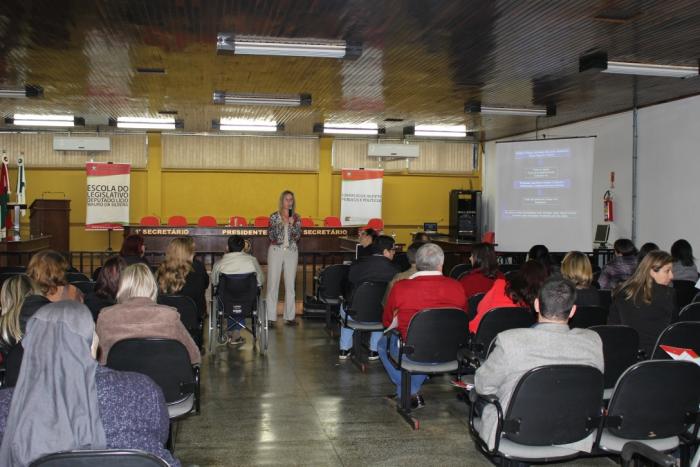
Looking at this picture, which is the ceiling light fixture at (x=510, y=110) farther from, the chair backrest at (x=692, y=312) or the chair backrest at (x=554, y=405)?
the chair backrest at (x=554, y=405)

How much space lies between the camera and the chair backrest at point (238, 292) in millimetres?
6582

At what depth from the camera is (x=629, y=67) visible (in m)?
7.57

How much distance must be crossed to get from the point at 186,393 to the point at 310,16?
3.71 metres

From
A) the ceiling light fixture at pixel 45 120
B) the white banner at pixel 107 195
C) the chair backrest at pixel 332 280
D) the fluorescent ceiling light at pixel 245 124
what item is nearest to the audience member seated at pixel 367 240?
the chair backrest at pixel 332 280

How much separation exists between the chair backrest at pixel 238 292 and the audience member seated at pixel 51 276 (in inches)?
82.6

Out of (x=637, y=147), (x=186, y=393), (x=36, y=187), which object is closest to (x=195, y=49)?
(x=186, y=393)

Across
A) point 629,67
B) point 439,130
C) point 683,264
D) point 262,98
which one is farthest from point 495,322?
point 439,130

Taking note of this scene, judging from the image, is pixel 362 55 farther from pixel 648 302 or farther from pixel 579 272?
pixel 648 302

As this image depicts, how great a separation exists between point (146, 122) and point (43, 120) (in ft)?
6.33

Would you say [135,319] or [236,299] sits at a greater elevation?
[135,319]

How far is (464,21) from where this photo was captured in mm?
6168

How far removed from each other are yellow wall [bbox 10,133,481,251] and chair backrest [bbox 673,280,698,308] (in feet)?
35.7

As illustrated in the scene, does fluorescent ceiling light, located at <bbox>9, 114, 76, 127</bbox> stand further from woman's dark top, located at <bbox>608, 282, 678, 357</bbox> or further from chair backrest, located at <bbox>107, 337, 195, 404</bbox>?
woman's dark top, located at <bbox>608, 282, 678, 357</bbox>

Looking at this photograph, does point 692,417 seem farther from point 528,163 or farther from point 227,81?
point 528,163
